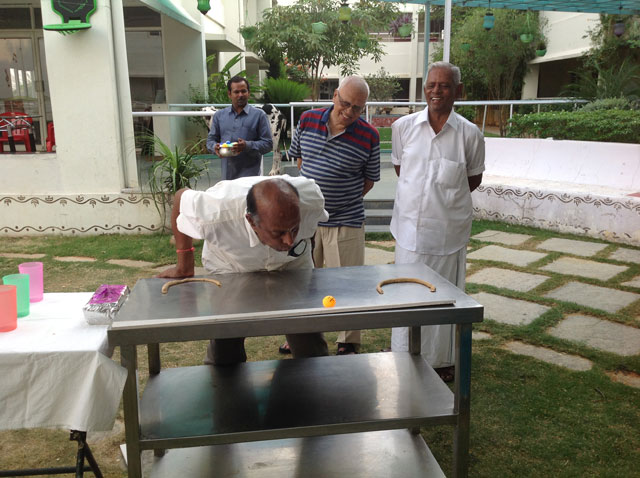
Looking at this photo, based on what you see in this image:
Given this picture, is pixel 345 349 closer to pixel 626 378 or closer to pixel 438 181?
pixel 438 181

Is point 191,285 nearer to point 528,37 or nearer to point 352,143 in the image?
point 352,143

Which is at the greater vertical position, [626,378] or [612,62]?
[612,62]

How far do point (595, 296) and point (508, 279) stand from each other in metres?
0.72

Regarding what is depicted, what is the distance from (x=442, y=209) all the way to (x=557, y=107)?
9405 millimetres

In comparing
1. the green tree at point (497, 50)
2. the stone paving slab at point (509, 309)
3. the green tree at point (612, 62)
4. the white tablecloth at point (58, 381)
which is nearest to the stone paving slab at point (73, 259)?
the stone paving slab at point (509, 309)

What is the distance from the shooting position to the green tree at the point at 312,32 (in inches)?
748

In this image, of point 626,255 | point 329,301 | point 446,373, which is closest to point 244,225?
point 329,301

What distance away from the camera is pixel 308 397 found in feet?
7.45

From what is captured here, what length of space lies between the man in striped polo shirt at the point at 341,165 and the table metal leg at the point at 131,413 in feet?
5.83

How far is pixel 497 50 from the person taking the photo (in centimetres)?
2145

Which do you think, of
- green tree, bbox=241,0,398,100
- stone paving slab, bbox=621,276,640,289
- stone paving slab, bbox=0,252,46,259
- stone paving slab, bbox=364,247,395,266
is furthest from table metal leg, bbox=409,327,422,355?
green tree, bbox=241,0,398,100

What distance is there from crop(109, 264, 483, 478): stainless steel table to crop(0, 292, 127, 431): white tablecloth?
8 centimetres

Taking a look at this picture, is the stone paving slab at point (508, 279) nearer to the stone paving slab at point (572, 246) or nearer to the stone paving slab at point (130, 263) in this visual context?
the stone paving slab at point (572, 246)

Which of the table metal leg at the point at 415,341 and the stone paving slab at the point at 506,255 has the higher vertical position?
the table metal leg at the point at 415,341
